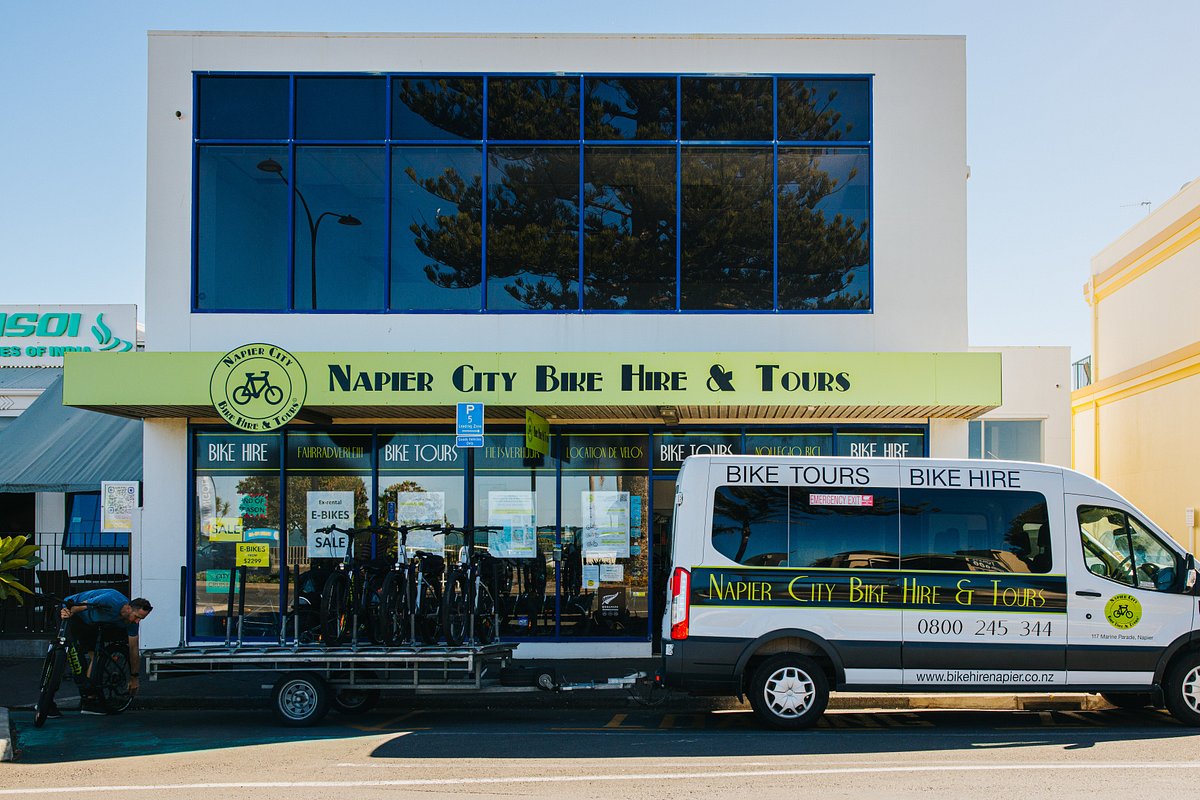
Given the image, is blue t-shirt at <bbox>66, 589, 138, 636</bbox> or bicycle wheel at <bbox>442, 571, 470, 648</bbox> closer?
blue t-shirt at <bbox>66, 589, 138, 636</bbox>

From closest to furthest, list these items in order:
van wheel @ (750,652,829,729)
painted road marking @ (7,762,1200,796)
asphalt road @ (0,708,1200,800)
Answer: asphalt road @ (0,708,1200,800), painted road marking @ (7,762,1200,796), van wheel @ (750,652,829,729)

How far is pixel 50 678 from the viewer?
1004 centimetres

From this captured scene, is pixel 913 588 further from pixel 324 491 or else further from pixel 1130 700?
pixel 324 491

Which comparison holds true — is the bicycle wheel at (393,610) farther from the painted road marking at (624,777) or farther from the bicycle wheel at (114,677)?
the painted road marking at (624,777)

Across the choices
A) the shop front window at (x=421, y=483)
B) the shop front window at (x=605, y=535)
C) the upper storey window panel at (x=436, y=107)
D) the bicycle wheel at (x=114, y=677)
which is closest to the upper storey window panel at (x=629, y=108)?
the upper storey window panel at (x=436, y=107)

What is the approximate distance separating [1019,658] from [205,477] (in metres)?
9.90

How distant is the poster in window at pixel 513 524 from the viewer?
14148 millimetres

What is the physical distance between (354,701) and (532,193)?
272 inches

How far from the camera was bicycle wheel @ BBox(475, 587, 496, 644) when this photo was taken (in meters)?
11.4

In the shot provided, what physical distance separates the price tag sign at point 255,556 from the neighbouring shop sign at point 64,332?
49.2 feet

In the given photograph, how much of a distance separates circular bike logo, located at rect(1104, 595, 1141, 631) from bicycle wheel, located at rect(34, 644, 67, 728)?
931 cm

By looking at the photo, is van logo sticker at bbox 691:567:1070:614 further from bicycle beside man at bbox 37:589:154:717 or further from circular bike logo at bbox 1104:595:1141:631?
bicycle beside man at bbox 37:589:154:717

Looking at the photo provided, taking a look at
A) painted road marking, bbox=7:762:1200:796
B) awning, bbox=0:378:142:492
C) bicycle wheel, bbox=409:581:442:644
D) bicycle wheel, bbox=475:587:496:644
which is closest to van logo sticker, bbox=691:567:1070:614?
painted road marking, bbox=7:762:1200:796

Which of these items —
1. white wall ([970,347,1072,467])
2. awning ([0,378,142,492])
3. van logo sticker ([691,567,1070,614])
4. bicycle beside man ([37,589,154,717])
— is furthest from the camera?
white wall ([970,347,1072,467])
